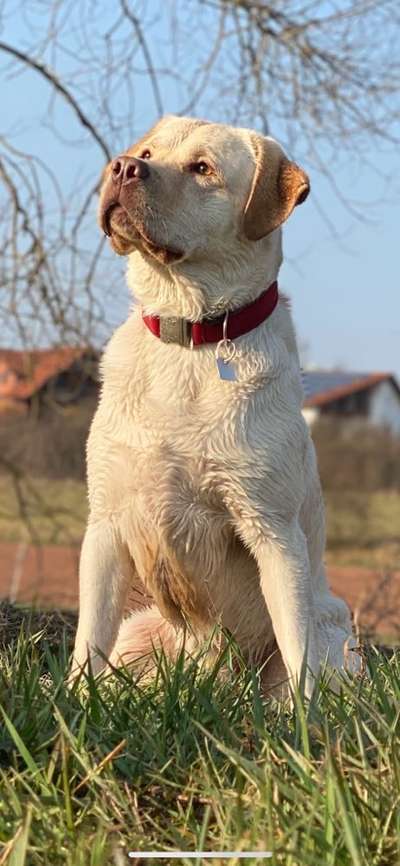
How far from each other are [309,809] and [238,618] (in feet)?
5.55

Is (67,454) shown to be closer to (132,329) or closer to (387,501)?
(387,501)

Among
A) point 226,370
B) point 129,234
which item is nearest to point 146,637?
point 226,370

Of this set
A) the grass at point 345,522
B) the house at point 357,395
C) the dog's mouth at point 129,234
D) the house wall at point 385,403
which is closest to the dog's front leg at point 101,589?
the dog's mouth at point 129,234

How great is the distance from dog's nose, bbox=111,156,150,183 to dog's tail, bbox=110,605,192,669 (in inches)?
65.0

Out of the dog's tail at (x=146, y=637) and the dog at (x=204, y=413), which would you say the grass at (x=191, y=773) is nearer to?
the dog at (x=204, y=413)

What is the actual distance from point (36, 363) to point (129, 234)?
6.09 metres

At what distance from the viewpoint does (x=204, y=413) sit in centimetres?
382

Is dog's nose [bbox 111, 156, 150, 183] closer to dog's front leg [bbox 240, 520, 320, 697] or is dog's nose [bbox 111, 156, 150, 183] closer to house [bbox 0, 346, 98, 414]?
dog's front leg [bbox 240, 520, 320, 697]

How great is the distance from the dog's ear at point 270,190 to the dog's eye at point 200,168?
6.5 inches

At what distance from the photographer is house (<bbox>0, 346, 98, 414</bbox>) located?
374 inches

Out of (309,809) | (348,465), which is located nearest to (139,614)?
(309,809)

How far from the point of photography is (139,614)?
4418 mm

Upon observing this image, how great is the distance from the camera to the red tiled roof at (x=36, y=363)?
31.1 ft

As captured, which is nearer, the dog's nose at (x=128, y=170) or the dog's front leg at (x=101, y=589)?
the dog's nose at (x=128, y=170)
